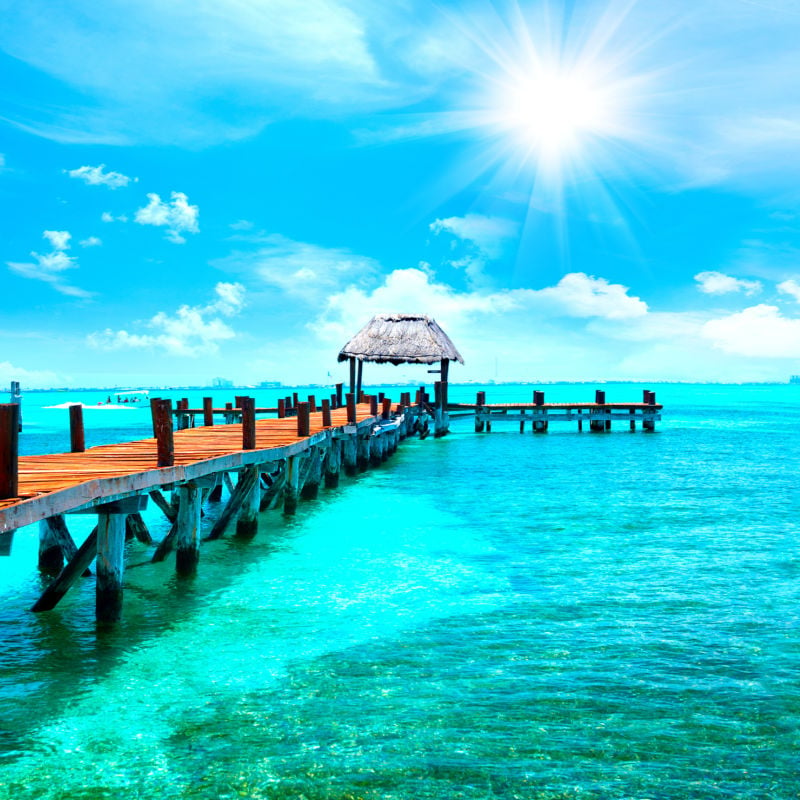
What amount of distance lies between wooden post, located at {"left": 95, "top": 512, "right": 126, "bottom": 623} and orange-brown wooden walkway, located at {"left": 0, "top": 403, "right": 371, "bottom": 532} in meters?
0.57

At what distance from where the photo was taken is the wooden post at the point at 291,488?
15.9m

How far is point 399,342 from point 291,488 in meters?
19.5

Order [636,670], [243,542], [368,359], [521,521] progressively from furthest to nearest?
[368,359], [521,521], [243,542], [636,670]

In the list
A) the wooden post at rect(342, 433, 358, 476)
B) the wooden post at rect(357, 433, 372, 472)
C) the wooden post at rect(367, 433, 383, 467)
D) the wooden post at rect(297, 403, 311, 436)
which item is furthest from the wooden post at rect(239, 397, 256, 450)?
the wooden post at rect(367, 433, 383, 467)

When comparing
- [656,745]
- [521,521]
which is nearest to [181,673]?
[656,745]

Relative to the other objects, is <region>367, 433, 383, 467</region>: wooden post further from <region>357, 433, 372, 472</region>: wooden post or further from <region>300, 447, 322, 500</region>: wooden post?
<region>300, 447, 322, 500</region>: wooden post

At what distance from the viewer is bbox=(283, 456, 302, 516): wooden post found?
15891mm

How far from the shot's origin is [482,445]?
34.6 meters

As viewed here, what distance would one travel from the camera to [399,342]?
3481 centimetres

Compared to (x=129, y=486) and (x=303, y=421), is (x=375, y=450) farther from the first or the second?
(x=129, y=486)

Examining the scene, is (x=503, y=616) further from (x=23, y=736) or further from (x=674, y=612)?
(x=23, y=736)

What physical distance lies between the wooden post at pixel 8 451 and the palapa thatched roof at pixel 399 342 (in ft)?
91.9

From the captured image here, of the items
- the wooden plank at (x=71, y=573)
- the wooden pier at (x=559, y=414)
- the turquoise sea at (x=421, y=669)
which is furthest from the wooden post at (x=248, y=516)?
the wooden pier at (x=559, y=414)

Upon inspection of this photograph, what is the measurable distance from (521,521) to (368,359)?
19.8m
